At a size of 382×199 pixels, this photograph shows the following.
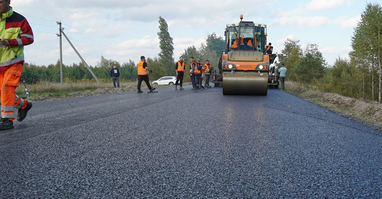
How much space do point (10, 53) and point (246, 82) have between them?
27.0ft

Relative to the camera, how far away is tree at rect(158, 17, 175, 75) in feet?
195

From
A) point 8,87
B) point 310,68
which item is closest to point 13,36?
point 8,87

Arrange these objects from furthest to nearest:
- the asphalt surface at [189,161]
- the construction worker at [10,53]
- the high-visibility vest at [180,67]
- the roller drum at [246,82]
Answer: the high-visibility vest at [180,67], the roller drum at [246,82], the construction worker at [10,53], the asphalt surface at [189,161]

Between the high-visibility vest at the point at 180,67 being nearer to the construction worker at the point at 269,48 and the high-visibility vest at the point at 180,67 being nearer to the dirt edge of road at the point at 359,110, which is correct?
the construction worker at the point at 269,48

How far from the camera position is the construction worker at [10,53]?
457cm

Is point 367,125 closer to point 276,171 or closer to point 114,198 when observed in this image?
point 276,171

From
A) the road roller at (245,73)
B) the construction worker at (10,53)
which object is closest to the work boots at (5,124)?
the construction worker at (10,53)

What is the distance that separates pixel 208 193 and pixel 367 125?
4.56 m

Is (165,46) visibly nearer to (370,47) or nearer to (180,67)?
(370,47)

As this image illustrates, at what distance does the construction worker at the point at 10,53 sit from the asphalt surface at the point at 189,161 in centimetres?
42

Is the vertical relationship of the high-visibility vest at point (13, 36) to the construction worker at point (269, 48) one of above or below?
below

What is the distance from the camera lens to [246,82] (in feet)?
36.3

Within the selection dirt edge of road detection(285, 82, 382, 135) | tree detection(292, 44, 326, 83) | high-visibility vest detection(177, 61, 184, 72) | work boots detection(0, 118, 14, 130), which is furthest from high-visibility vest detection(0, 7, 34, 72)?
tree detection(292, 44, 326, 83)

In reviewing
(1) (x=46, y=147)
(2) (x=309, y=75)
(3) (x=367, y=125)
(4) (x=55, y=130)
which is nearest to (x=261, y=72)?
(3) (x=367, y=125)
